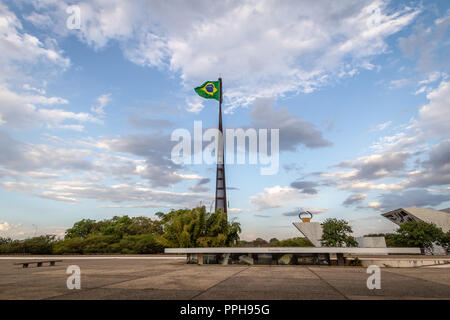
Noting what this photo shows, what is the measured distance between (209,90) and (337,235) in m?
27.7

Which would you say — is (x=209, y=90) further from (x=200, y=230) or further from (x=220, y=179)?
(x=200, y=230)

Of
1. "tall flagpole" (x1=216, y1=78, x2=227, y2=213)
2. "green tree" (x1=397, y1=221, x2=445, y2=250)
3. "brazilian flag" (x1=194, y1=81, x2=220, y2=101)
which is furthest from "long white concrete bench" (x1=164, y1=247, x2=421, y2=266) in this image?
"green tree" (x1=397, y1=221, x2=445, y2=250)

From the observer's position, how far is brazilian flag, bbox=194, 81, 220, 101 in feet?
134

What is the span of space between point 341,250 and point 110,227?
57.1m

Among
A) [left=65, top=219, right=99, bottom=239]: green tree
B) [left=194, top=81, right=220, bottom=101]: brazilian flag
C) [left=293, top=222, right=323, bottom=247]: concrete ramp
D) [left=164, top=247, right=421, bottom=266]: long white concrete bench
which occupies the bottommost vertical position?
[left=65, top=219, right=99, bottom=239]: green tree

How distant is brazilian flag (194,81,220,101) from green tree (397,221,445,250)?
35.6m

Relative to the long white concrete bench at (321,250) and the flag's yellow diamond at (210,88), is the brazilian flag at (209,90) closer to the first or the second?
the flag's yellow diamond at (210,88)

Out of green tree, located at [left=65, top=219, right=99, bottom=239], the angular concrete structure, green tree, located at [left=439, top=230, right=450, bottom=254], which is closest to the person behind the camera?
green tree, located at [left=439, top=230, right=450, bottom=254]

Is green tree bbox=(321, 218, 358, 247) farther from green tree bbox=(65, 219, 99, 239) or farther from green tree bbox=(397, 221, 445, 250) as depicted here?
green tree bbox=(65, 219, 99, 239)

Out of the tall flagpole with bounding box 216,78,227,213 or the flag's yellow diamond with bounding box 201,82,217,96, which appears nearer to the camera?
the tall flagpole with bounding box 216,78,227,213

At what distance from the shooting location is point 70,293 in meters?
8.34

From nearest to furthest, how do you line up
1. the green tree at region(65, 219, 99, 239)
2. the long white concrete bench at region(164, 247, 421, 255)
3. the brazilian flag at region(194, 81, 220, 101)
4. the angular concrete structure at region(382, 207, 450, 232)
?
the long white concrete bench at region(164, 247, 421, 255), the brazilian flag at region(194, 81, 220, 101), the angular concrete structure at region(382, 207, 450, 232), the green tree at region(65, 219, 99, 239)
